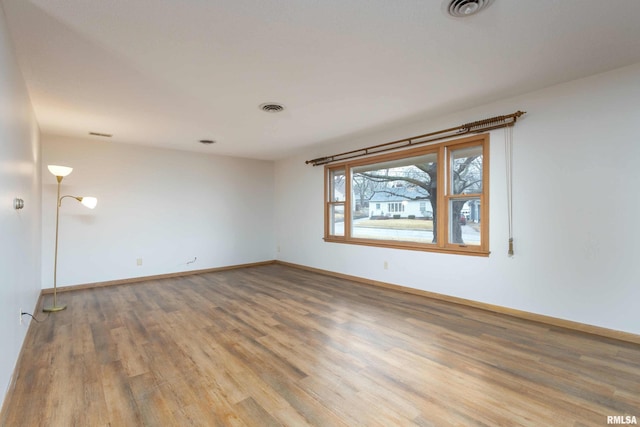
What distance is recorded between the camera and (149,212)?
5.20 metres

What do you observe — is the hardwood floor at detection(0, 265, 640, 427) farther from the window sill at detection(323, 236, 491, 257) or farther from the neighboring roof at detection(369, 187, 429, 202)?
the neighboring roof at detection(369, 187, 429, 202)

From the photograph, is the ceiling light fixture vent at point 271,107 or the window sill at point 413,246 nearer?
the ceiling light fixture vent at point 271,107

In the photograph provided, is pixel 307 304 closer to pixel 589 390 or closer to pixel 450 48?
pixel 589 390

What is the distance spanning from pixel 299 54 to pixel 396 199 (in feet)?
9.35

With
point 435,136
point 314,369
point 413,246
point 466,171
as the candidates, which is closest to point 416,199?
point 413,246

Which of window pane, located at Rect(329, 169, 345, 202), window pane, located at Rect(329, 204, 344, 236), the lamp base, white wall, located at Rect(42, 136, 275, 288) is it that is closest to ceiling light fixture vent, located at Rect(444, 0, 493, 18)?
window pane, located at Rect(329, 169, 345, 202)

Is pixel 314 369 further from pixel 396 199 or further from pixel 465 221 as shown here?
pixel 396 199

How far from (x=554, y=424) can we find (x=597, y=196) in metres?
2.19

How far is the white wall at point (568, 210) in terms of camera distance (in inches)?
103

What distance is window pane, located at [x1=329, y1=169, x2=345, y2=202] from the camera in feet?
17.8

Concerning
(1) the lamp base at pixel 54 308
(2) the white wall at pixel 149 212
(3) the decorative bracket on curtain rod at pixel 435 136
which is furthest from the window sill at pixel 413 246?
(1) the lamp base at pixel 54 308

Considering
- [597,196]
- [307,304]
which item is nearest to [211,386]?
[307,304]

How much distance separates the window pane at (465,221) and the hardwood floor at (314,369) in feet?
2.80

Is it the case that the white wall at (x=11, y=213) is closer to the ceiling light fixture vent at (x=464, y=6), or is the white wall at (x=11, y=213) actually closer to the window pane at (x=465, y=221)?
the ceiling light fixture vent at (x=464, y=6)
